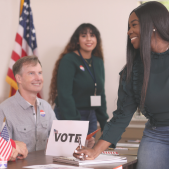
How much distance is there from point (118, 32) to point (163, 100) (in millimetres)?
2273

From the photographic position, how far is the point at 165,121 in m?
1.30

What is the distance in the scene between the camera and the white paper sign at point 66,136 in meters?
1.43

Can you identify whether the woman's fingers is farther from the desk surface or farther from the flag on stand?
the flag on stand

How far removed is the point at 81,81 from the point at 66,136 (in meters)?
1.12

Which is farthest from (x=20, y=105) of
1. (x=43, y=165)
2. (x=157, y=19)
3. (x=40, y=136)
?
(x=157, y=19)

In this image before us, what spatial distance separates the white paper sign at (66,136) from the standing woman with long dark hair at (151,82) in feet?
0.44

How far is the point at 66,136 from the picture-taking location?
1470 millimetres

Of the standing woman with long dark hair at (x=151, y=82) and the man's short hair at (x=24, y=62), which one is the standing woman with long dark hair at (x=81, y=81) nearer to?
the man's short hair at (x=24, y=62)

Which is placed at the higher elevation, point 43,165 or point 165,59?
point 165,59

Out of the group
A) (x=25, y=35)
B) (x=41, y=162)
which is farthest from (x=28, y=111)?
(x=25, y=35)

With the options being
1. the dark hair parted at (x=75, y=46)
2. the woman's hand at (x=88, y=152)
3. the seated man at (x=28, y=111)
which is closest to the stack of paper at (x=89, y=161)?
the woman's hand at (x=88, y=152)

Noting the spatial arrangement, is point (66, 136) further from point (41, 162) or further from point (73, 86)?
point (73, 86)

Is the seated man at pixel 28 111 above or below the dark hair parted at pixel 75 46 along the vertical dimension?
below

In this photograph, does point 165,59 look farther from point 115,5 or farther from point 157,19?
point 115,5
